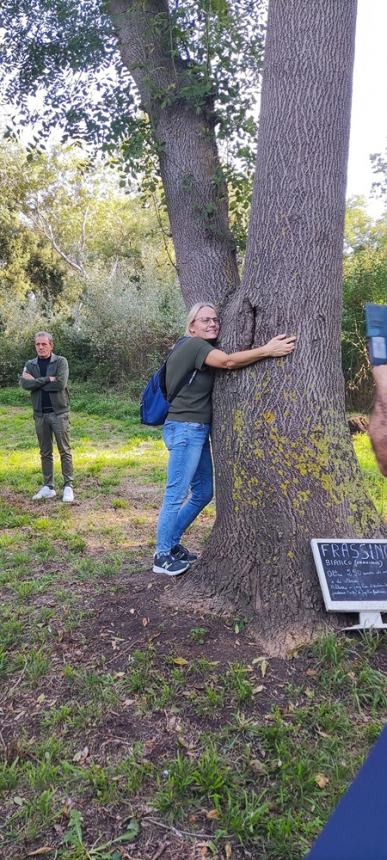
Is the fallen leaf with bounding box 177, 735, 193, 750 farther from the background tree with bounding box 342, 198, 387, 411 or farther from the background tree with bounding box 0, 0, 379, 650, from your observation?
the background tree with bounding box 342, 198, 387, 411

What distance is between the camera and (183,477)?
4.14 meters

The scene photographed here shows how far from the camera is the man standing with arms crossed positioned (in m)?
7.48

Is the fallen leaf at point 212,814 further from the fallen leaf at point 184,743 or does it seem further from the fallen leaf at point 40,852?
the fallen leaf at point 40,852

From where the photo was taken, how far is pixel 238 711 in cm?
285

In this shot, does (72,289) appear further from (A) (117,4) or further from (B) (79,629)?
(B) (79,629)

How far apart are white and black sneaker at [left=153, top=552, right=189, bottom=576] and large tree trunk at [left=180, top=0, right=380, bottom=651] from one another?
59cm

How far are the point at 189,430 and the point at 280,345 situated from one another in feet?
3.23

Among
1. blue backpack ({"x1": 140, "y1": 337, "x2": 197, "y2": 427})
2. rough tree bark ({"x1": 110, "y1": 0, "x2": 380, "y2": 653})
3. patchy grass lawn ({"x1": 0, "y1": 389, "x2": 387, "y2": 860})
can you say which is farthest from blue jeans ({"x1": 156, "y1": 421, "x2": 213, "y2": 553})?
rough tree bark ({"x1": 110, "y1": 0, "x2": 380, "y2": 653})

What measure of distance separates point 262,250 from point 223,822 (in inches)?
112

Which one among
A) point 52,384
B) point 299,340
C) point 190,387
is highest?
point 299,340

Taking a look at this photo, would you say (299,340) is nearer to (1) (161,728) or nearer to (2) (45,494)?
(1) (161,728)

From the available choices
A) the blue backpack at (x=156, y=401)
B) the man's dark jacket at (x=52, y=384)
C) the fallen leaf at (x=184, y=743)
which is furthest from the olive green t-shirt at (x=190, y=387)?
the man's dark jacket at (x=52, y=384)

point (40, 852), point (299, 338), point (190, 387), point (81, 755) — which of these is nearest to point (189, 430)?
point (190, 387)

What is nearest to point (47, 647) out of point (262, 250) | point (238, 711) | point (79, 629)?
point (79, 629)
